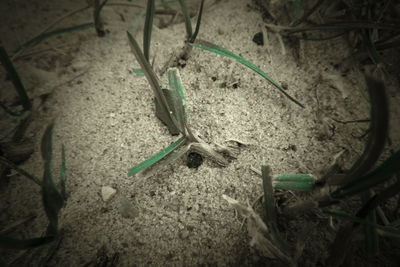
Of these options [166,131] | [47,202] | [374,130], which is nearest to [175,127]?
[166,131]

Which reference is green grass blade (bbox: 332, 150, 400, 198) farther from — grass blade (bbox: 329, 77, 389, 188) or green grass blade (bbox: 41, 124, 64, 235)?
green grass blade (bbox: 41, 124, 64, 235)

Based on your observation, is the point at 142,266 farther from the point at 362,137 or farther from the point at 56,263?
the point at 362,137

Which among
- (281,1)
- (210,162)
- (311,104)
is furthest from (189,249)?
(281,1)

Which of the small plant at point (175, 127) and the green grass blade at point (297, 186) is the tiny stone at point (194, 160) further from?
the green grass blade at point (297, 186)

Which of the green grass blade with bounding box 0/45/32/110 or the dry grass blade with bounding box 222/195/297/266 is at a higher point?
the green grass blade with bounding box 0/45/32/110

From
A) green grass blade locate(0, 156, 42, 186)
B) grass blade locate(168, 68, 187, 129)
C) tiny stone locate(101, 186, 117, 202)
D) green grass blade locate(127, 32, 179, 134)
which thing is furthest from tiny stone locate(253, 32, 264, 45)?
green grass blade locate(0, 156, 42, 186)

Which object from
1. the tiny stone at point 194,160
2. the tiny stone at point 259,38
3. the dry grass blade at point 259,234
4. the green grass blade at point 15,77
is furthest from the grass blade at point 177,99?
the green grass blade at point 15,77
